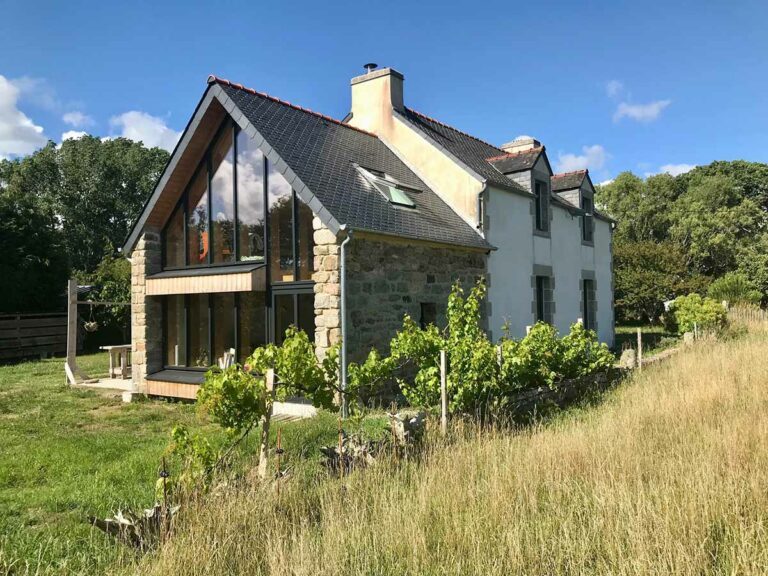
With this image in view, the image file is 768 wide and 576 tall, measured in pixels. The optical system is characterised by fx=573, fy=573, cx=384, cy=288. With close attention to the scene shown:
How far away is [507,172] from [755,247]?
22.5 metres

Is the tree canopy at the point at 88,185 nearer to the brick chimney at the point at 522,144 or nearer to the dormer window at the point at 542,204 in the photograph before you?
the brick chimney at the point at 522,144

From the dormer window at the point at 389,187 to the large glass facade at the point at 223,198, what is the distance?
8.79 ft

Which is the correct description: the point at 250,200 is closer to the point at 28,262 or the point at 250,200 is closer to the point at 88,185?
the point at 28,262

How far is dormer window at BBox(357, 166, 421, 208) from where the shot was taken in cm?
1163

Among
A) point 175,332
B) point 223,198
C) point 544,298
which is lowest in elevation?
point 175,332

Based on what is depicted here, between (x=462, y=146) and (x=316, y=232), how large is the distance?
26.1 feet

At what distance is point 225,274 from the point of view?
1074cm

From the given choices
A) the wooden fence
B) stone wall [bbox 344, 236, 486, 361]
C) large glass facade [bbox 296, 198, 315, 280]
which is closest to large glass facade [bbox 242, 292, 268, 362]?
large glass facade [bbox 296, 198, 315, 280]

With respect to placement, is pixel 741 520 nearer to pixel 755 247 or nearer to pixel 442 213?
pixel 442 213

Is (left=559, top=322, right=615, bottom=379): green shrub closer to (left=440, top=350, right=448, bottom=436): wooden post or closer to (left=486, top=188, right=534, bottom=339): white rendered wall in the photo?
(left=440, top=350, right=448, bottom=436): wooden post

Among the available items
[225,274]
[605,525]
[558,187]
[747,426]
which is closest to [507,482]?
[605,525]

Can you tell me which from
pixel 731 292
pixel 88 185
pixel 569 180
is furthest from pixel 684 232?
pixel 88 185

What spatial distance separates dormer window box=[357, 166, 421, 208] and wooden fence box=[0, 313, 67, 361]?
15.6 m

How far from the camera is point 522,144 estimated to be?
1869 centimetres
